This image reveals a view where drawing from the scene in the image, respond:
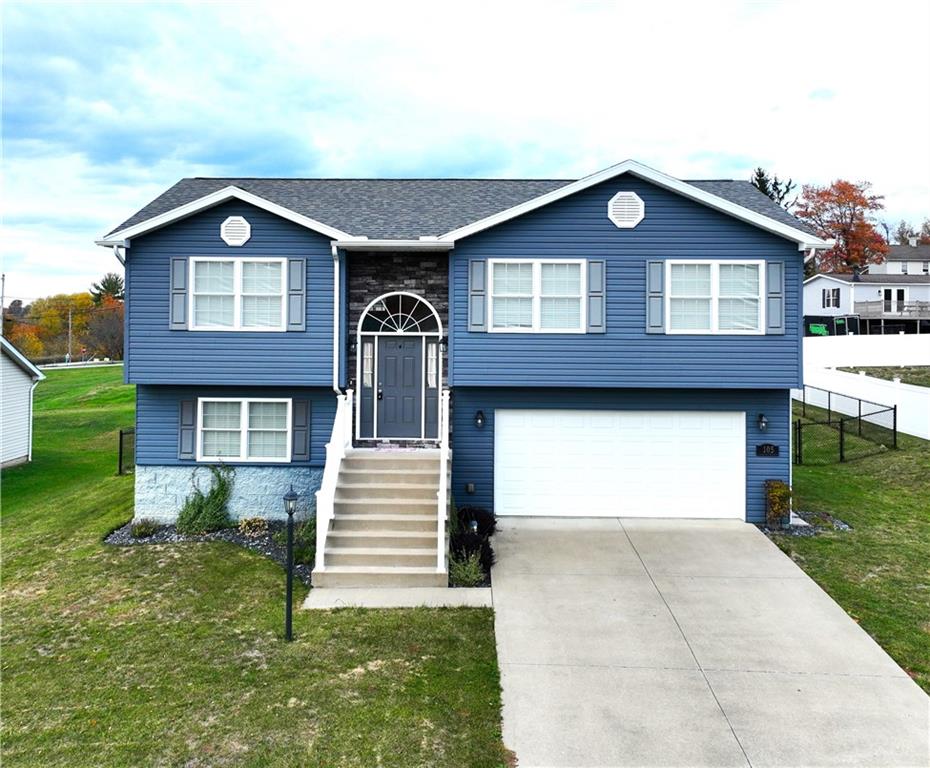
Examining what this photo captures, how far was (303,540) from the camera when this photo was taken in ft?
32.4

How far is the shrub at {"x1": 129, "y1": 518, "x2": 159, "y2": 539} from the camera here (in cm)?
1079

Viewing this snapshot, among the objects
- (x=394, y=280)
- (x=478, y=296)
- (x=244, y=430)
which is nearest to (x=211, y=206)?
(x=394, y=280)

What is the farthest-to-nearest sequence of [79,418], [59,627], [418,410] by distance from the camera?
1. [79,418]
2. [418,410]
3. [59,627]


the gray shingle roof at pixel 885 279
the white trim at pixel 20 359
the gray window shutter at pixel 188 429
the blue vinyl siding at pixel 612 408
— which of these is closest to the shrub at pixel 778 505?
the blue vinyl siding at pixel 612 408

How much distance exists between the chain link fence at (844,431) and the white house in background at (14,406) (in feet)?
77.0

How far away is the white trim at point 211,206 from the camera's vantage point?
1062cm

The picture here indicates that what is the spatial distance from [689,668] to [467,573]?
3.23m

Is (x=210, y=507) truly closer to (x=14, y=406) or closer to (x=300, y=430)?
(x=300, y=430)

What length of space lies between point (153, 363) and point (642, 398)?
9.23m

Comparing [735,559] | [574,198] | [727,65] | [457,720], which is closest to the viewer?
[457,720]

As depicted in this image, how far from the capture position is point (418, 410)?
11.9 m

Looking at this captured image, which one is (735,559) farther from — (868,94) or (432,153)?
(432,153)

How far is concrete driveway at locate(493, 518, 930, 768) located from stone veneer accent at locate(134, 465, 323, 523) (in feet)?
14.7

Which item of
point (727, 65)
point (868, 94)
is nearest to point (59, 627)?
point (727, 65)
